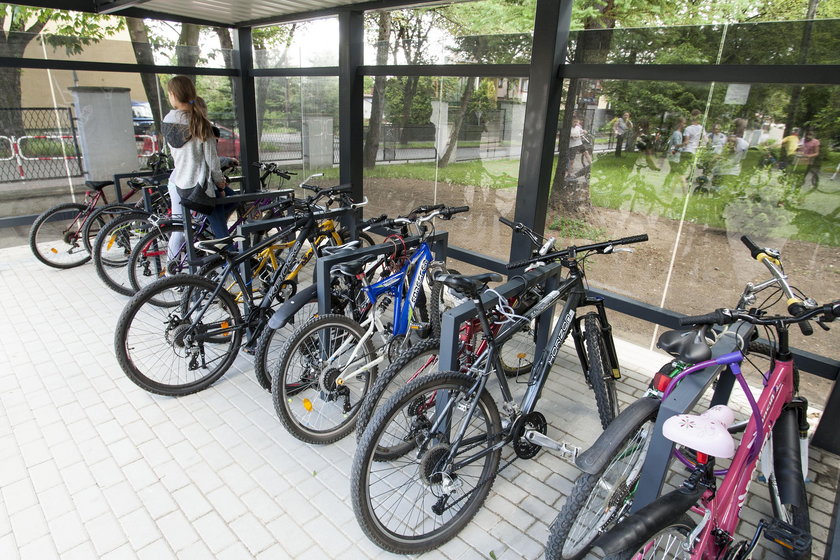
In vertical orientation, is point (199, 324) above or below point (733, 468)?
below

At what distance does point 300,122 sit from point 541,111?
3.56m

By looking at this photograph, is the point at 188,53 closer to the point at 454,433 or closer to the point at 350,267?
the point at 350,267

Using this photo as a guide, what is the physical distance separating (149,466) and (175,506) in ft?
1.19

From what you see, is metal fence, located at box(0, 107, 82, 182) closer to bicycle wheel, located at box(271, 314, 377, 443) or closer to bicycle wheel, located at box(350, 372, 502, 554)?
bicycle wheel, located at box(271, 314, 377, 443)

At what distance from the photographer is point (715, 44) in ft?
10.4

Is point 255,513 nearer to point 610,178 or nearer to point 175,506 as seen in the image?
point 175,506

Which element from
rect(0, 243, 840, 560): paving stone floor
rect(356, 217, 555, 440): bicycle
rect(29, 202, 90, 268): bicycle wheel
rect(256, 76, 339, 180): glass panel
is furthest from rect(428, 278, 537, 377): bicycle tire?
rect(29, 202, 90, 268): bicycle wheel

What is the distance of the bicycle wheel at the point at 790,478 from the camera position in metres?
2.18

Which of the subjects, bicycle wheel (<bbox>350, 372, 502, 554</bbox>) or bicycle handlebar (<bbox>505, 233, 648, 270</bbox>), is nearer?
bicycle wheel (<bbox>350, 372, 502, 554</bbox>)

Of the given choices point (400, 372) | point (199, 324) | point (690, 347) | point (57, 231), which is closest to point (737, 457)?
point (690, 347)

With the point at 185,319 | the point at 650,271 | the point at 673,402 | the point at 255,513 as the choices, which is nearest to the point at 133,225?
the point at 185,319

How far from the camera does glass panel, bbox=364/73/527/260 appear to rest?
4.30m

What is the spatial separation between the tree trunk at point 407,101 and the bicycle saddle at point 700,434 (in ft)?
12.9

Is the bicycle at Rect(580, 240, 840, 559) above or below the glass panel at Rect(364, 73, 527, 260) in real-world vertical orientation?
below
